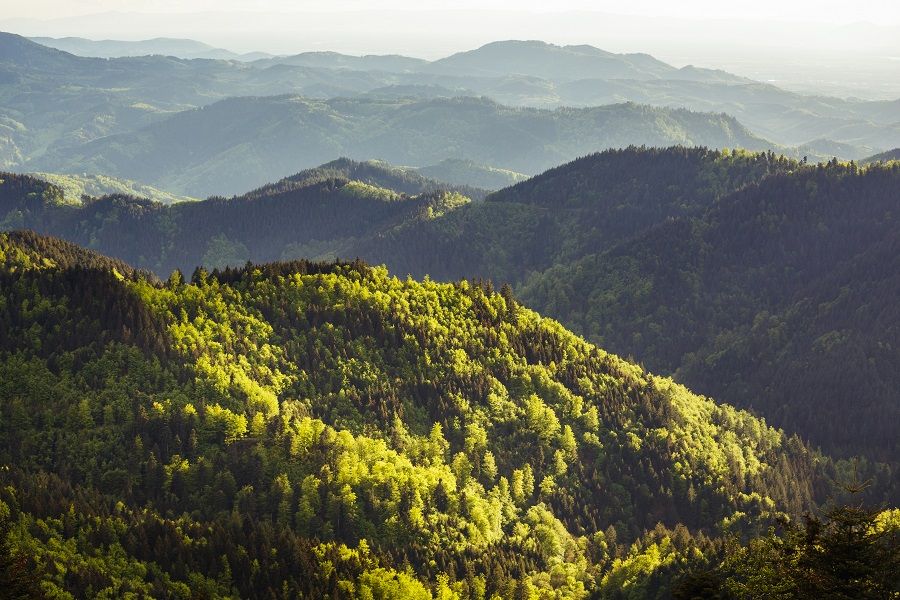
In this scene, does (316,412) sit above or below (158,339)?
below

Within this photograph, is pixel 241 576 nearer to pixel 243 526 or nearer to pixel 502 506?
pixel 243 526

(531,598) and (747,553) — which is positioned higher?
(747,553)

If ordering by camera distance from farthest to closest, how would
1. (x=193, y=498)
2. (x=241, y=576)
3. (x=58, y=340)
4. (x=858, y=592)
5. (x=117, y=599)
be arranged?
1. (x=58, y=340)
2. (x=193, y=498)
3. (x=241, y=576)
4. (x=117, y=599)
5. (x=858, y=592)

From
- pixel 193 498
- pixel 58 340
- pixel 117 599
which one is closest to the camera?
pixel 117 599

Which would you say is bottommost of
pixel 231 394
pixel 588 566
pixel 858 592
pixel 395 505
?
pixel 588 566

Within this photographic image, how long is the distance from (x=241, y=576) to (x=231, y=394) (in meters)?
53.3

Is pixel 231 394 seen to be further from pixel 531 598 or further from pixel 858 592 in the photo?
pixel 858 592

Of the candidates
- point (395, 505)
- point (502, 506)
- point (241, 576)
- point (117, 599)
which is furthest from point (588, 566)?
point (117, 599)

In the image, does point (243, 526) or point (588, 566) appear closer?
point (243, 526)

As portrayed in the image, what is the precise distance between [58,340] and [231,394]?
36.3m

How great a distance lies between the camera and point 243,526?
15812cm

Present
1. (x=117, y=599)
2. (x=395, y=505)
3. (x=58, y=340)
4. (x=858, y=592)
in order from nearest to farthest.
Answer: (x=858, y=592) → (x=117, y=599) → (x=395, y=505) → (x=58, y=340)

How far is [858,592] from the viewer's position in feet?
261

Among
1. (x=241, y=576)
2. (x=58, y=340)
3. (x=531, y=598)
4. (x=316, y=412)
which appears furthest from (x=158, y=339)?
(x=531, y=598)
